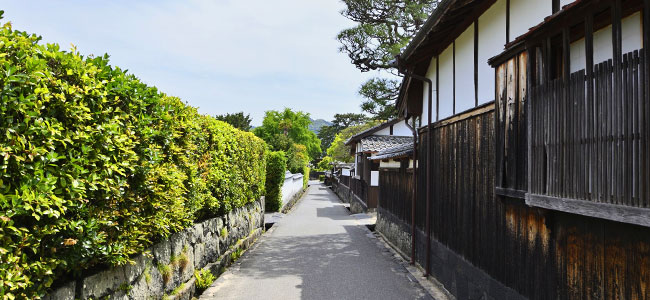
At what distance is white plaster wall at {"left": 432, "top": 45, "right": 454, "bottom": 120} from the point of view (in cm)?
794

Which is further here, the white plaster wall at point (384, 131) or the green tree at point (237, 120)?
the green tree at point (237, 120)

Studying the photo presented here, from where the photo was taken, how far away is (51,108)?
3.12 meters

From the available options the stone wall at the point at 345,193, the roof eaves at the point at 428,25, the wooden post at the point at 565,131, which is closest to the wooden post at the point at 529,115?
the wooden post at the point at 565,131

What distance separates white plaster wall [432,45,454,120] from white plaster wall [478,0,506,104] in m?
1.42

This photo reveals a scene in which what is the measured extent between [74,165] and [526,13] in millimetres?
5424

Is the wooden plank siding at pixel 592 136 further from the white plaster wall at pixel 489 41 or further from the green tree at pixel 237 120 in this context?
the green tree at pixel 237 120

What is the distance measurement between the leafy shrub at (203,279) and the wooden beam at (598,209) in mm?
5703

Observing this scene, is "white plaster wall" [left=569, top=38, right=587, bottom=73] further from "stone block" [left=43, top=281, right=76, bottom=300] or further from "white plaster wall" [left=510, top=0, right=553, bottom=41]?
"stone block" [left=43, top=281, right=76, bottom=300]

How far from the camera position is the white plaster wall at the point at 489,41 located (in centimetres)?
583

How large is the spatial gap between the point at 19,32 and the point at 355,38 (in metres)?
17.7

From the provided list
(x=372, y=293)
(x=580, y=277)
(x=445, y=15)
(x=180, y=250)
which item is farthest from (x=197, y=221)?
(x=580, y=277)

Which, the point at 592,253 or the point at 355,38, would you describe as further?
the point at 355,38

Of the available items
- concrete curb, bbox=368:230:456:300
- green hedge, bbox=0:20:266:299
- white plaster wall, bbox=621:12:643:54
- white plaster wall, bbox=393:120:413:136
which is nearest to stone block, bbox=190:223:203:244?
green hedge, bbox=0:20:266:299

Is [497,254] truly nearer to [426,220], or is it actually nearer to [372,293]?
[372,293]
